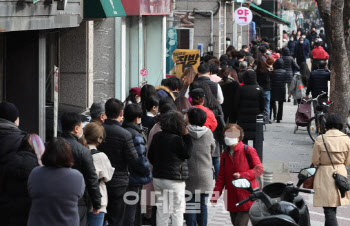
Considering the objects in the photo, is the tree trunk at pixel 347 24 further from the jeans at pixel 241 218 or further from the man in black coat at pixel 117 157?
the man in black coat at pixel 117 157

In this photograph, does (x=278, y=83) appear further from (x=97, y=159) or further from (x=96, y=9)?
(x=97, y=159)

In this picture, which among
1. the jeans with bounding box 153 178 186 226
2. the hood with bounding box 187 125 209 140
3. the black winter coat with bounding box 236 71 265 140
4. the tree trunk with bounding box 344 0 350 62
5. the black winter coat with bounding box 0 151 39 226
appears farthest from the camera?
the tree trunk with bounding box 344 0 350 62

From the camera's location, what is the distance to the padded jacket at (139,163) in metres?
9.04

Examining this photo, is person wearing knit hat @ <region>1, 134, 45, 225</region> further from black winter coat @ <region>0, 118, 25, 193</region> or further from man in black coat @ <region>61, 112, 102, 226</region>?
man in black coat @ <region>61, 112, 102, 226</region>

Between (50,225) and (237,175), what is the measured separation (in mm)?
2681

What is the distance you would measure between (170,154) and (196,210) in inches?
45.8

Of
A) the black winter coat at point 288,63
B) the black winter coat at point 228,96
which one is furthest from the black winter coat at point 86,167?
the black winter coat at point 288,63

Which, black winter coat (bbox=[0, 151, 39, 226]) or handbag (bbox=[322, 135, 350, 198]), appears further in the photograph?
handbag (bbox=[322, 135, 350, 198])

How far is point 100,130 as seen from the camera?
818 cm

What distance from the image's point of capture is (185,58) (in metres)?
21.5

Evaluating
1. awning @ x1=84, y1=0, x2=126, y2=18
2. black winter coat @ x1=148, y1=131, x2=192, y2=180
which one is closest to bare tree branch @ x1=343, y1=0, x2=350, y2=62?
awning @ x1=84, y1=0, x2=126, y2=18

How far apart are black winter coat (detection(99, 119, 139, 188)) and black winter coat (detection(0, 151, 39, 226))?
1688 millimetres

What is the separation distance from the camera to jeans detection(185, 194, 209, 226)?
31.6 ft

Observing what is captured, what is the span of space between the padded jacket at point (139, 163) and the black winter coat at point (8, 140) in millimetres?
1716
